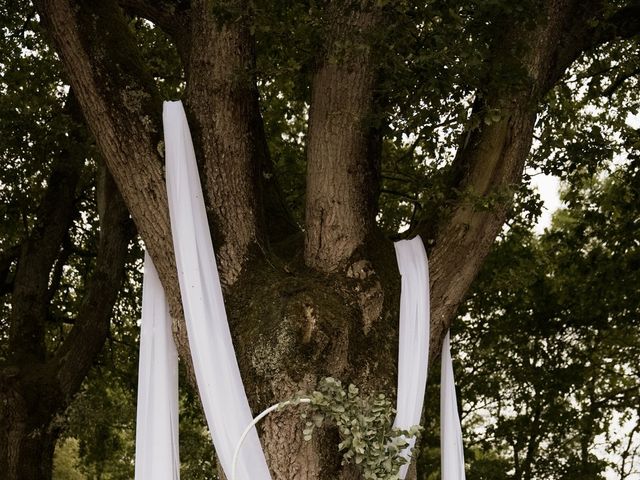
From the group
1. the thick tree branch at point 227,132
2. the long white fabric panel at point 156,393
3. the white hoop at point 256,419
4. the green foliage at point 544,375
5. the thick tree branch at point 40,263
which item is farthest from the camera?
the green foliage at point 544,375

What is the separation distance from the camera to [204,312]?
4766 mm

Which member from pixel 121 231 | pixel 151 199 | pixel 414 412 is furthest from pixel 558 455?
pixel 151 199

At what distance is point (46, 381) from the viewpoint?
8.07m

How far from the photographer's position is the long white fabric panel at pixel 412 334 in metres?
4.93

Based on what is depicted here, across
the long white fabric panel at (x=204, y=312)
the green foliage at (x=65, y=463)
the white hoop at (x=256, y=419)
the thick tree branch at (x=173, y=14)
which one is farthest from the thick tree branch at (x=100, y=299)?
the green foliage at (x=65, y=463)

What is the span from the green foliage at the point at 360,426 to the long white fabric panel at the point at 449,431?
1.27 m

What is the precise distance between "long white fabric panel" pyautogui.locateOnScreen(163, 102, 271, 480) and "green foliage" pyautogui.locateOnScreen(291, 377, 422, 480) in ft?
1.42

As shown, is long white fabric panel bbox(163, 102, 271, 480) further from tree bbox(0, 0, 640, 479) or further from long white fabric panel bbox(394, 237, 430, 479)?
long white fabric panel bbox(394, 237, 430, 479)

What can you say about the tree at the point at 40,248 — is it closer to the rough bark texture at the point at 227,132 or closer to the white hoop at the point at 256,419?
the rough bark texture at the point at 227,132

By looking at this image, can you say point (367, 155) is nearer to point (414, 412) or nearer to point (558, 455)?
point (414, 412)

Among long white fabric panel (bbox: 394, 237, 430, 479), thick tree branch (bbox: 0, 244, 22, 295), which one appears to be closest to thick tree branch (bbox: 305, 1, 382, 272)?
long white fabric panel (bbox: 394, 237, 430, 479)

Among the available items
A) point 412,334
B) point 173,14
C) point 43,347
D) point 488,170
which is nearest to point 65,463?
point 43,347

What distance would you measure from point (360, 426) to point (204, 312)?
1.06 m

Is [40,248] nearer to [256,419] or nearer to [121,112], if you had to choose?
[121,112]
